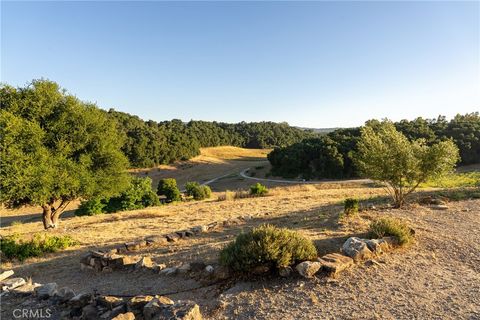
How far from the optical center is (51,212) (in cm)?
1836

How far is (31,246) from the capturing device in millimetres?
11477

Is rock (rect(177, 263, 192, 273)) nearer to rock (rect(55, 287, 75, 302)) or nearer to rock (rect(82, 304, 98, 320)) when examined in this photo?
rock (rect(82, 304, 98, 320))

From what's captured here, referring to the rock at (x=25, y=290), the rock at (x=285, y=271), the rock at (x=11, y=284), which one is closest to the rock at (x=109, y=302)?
the rock at (x=25, y=290)

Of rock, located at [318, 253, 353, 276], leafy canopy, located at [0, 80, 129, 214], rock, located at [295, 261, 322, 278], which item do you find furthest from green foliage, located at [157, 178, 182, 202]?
rock, located at [295, 261, 322, 278]

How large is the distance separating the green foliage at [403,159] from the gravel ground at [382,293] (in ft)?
18.9

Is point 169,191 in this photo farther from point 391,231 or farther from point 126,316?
point 126,316

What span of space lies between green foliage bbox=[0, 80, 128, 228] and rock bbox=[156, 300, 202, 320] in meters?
12.3

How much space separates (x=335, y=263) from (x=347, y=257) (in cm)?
63

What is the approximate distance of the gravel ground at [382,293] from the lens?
18.0ft

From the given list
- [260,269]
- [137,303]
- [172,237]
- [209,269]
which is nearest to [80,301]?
[137,303]

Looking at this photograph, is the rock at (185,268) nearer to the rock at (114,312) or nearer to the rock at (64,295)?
the rock at (114,312)

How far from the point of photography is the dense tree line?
7131 cm

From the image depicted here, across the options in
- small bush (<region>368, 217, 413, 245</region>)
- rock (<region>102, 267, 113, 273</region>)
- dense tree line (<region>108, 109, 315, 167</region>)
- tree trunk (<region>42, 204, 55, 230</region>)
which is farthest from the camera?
dense tree line (<region>108, 109, 315, 167</region>)

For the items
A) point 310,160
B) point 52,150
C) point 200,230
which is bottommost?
point 200,230
